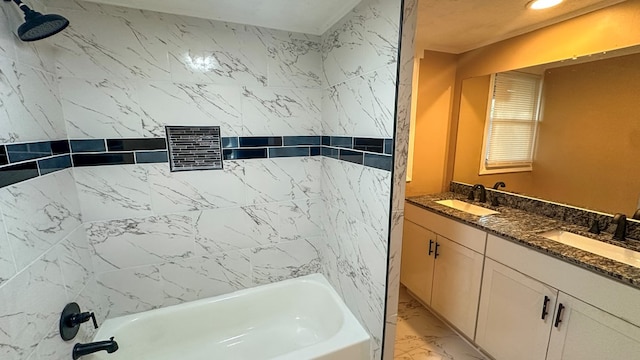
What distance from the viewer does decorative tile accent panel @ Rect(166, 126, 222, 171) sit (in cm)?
150

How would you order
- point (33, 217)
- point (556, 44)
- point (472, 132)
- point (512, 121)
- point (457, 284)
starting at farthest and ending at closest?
A: point (472, 132) < point (512, 121) < point (457, 284) < point (556, 44) < point (33, 217)

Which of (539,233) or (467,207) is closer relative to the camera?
(539,233)

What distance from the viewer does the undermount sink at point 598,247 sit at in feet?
4.25

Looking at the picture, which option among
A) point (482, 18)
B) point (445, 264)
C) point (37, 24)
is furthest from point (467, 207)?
point (37, 24)

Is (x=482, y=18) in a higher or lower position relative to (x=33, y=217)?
higher

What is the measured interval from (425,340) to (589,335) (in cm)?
103

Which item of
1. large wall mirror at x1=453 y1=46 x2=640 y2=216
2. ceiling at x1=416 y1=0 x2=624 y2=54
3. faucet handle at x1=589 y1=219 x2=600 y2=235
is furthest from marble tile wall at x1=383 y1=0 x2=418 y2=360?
large wall mirror at x1=453 y1=46 x2=640 y2=216

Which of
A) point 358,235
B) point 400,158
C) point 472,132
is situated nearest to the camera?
point 400,158

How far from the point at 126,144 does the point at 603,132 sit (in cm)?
290

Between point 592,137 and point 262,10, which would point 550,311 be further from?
point 262,10

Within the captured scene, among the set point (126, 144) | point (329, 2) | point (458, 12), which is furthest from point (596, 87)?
point (126, 144)

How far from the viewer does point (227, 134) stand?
5.27ft

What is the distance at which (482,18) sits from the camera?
1.67 m

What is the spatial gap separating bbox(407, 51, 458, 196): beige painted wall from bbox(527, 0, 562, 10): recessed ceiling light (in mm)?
803
